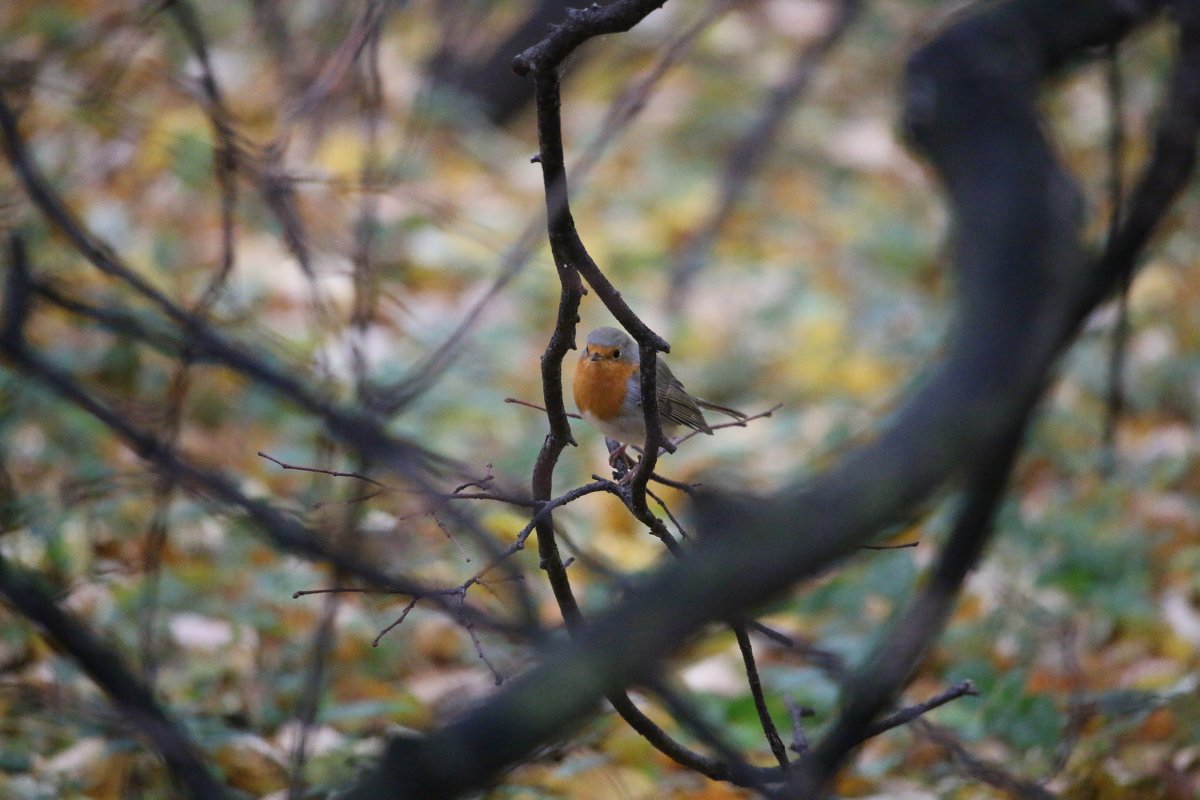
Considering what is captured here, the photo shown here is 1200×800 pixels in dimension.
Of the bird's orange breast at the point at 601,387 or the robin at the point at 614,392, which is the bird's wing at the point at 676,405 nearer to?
the robin at the point at 614,392

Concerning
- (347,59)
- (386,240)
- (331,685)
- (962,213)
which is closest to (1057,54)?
(962,213)

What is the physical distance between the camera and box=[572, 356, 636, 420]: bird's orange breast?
262cm

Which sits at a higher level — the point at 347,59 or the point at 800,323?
the point at 800,323

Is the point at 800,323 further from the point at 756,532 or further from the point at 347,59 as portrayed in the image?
the point at 756,532

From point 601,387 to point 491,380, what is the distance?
1.32 m

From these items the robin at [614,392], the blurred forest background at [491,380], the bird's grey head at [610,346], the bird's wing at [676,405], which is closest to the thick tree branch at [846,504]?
the blurred forest background at [491,380]

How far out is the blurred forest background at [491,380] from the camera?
2.29 metres

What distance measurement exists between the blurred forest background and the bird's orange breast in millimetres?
252

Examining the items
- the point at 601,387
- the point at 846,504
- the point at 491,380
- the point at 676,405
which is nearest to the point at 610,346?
the point at 601,387

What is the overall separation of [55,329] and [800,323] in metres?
3.12

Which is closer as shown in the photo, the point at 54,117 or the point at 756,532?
the point at 756,532

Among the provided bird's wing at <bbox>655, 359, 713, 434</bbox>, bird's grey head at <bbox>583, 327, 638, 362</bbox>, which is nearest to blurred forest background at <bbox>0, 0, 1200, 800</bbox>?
bird's wing at <bbox>655, 359, 713, 434</bbox>

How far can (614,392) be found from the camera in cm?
265

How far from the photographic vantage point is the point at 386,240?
18.7 feet
